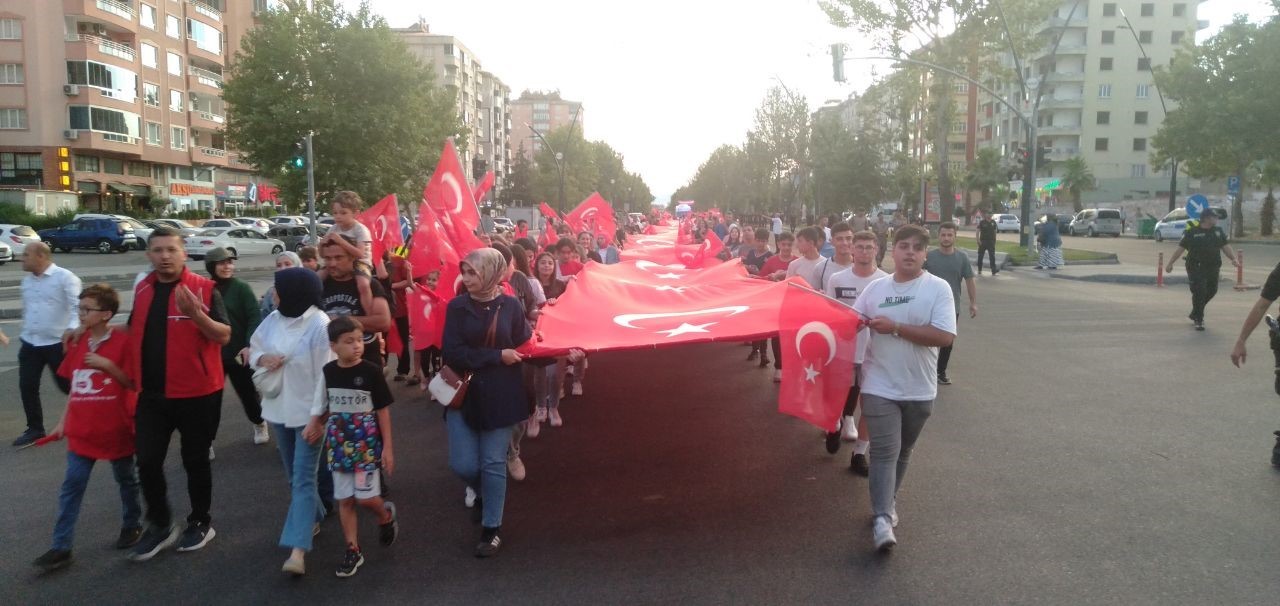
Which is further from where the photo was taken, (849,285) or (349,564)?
(849,285)

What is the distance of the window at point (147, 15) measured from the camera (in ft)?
182

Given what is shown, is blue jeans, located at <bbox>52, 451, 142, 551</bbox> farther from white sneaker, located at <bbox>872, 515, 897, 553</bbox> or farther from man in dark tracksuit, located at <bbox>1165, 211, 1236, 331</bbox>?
man in dark tracksuit, located at <bbox>1165, 211, 1236, 331</bbox>

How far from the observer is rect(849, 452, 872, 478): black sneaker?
6.44 m

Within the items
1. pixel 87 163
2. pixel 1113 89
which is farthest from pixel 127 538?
pixel 1113 89

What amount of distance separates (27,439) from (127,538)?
3.35m

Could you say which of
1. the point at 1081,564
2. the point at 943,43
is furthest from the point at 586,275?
the point at 943,43

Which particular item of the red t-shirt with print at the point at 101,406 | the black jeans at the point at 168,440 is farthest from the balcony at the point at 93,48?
the black jeans at the point at 168,440

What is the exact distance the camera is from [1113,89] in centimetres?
8569

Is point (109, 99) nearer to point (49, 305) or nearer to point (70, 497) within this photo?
point (49, 305)

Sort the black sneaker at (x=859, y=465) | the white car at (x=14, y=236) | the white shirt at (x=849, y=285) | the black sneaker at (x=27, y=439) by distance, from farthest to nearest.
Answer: the white car at (x=14, y=236) < the black sneaker at (x=27, y=439) < the white shirt at (x=849, y=285) < the black sneaker at (x=859, y=465)

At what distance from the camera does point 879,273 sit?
670 cm

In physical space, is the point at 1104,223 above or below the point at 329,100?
below

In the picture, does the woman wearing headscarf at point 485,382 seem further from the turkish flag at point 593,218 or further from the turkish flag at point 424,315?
the turkish flag at point 593,218

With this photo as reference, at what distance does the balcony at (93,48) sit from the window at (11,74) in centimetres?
266
